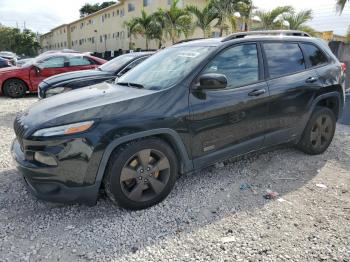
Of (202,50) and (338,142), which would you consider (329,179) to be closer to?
(338,142)

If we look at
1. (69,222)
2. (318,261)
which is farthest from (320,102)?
(69,222)

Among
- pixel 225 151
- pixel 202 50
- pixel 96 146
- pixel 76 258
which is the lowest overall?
pixel 76 258

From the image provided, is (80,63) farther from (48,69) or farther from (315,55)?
(315,55)

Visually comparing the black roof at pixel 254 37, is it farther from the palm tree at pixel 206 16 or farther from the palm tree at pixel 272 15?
the palm tree at pixel 206 16

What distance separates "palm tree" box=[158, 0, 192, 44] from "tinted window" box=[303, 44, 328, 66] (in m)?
18.7

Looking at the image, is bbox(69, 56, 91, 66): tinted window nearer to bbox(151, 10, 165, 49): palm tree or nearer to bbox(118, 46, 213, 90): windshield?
bbox(118, 46, 213, 90): windshield

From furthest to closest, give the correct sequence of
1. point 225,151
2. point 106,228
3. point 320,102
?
point 320,102 → point 225,151 → point 106,228

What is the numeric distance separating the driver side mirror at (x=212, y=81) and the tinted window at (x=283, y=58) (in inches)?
39.3

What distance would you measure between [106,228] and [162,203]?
2.21 ft

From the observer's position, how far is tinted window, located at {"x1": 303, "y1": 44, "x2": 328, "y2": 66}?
14.8ft

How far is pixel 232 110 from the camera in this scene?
360cm

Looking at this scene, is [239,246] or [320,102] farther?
[320,102]

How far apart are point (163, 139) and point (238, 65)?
51.7 inches

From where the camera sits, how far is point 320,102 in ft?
15.4
